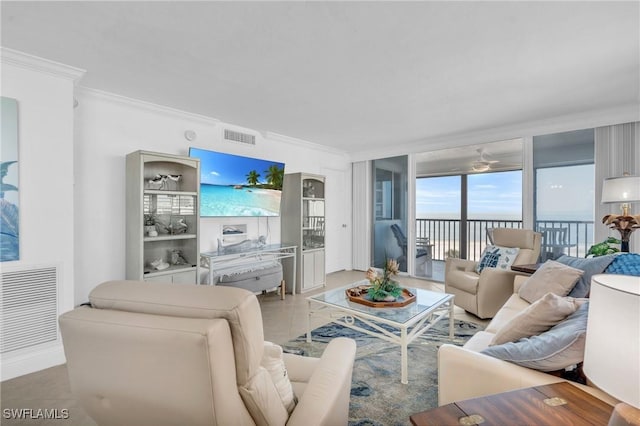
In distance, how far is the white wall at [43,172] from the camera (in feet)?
7.27

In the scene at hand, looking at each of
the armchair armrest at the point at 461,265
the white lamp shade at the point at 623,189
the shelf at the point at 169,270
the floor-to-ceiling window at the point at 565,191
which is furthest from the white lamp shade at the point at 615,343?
the floor-to-ceiling window at the point at 565,191

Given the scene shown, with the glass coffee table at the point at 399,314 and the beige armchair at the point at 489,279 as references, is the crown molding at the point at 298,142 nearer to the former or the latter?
the glass coffee table at the point at 399,314

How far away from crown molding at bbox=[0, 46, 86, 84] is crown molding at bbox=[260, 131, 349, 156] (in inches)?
89.1

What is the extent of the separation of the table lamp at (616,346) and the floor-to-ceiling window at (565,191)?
3.92 meters

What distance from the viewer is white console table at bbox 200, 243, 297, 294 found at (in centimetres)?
350

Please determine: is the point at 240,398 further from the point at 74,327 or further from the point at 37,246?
the point at 37,246

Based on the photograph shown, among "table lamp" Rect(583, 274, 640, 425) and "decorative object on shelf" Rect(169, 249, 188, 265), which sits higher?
"table lamp" Rect(583, 274, 640, 425)

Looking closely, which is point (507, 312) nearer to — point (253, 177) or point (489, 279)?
point (489, 279)

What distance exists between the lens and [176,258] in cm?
334

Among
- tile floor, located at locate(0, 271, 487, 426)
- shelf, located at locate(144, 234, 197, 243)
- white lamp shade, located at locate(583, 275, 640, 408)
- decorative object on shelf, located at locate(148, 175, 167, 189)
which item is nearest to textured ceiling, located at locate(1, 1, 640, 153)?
decorative object on shelf, located at locate(148, 175, 167, 189)

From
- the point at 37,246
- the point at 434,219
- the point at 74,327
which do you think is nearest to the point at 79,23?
the point at 37,246

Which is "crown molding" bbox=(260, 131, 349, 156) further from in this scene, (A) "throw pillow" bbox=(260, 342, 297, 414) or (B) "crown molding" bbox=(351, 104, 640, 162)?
(A) "throw pillow" bbox=(260, 342, 297, 414)

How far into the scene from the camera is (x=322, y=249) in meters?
4.75

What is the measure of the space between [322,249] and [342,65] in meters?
2.98
